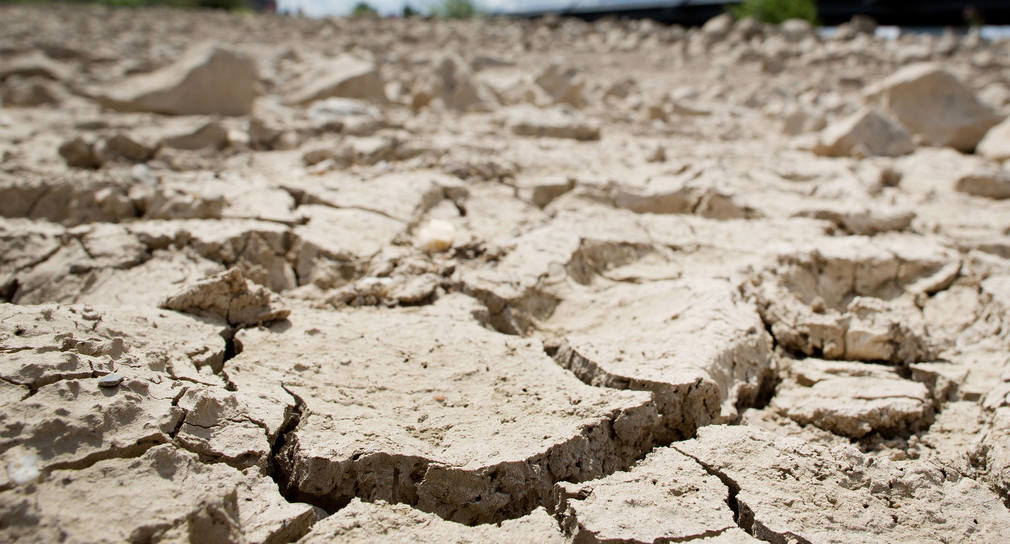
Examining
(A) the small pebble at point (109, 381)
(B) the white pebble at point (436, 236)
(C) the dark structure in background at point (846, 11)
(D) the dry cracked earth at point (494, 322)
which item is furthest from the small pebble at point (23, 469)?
(C) the dark structure in background at point (846, 11)

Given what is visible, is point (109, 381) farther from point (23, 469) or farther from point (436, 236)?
point (436, 236)

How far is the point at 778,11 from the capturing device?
453 inches

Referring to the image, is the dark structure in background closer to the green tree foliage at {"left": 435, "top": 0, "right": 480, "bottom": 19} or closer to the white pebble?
the green tree foliage at {"left": 435, "top": 0, "right": 480, "bottom": 19}

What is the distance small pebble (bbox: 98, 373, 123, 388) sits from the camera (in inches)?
50.6

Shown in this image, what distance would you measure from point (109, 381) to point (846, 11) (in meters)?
14.9

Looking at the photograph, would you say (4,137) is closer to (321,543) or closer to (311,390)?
(311,390)

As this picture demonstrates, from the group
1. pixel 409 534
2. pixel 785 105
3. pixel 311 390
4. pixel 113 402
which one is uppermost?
pixel 785 105

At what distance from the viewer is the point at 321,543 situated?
3.98ft

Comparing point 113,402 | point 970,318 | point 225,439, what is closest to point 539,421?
point 225,439

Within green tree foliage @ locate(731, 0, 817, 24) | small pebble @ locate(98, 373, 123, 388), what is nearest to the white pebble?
small pebble @ locate(98, 373, 123, 388)

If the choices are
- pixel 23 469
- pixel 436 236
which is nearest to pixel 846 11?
pixel 436 236

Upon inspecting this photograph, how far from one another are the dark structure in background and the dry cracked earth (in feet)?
33.1

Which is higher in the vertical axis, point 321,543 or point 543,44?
point 543,44

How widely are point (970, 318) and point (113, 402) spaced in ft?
7.96
